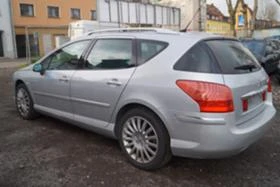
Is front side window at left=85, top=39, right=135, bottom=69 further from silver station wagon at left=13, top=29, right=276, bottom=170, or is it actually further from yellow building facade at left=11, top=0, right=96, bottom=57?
yellow building facade at left=11, top=0, right=96, bottom=57

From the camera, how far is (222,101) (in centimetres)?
258

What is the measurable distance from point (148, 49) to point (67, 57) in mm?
1539

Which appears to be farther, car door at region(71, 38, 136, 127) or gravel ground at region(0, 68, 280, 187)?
car door at region(71, 38, 136, 127)

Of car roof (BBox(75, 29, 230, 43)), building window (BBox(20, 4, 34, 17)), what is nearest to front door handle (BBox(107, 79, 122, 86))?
car roof (BBox(75, 29, 230, 43))

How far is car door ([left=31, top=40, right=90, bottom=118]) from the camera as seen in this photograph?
393cm

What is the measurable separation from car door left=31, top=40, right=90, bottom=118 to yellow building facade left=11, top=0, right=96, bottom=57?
1966 centimetres

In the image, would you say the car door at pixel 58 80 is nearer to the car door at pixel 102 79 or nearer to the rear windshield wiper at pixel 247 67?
the car door at pixel 102 79

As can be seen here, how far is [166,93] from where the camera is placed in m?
2.79

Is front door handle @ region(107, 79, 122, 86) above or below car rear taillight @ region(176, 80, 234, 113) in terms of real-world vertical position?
above

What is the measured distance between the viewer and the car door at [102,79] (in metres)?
3.25

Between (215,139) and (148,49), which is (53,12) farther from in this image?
(215,139)

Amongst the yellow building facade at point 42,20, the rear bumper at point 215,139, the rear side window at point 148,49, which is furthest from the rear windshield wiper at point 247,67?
the yellow building facade at point 42,20

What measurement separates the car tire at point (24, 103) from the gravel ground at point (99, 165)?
62 centimetres

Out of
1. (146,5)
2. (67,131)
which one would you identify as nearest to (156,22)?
(146,5)
